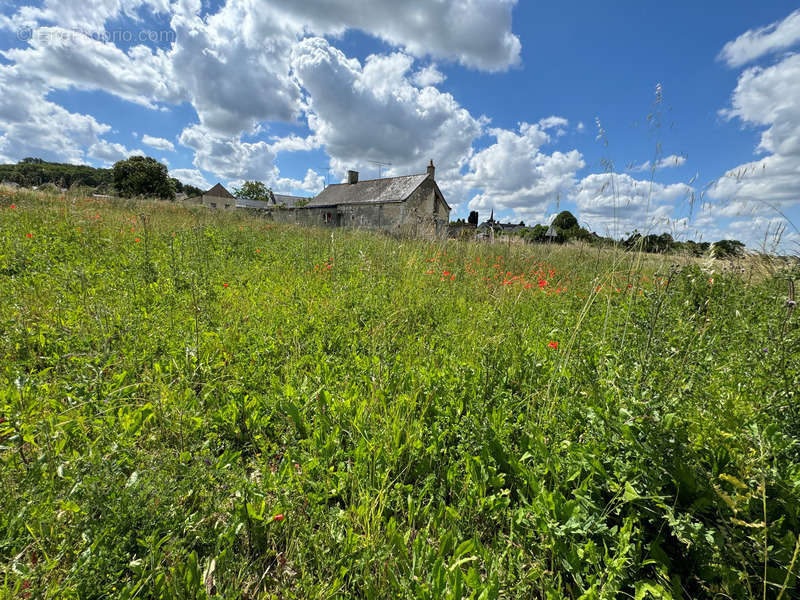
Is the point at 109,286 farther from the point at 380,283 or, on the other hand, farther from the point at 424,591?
the point at 424,591

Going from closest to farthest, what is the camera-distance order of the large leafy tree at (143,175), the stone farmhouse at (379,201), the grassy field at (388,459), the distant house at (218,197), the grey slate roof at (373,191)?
1. the grassy field at (388,459)
2. the stone farmhouse at (379,201)
3. the grey slate roof at (373,191)
4. the large leafy tree at (143,175)
5. the distant house at (218,197)

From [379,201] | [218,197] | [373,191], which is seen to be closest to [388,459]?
[379,201]

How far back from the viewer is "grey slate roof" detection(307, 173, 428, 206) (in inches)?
1153

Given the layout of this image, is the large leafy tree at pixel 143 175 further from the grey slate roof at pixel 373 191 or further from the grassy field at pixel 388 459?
the grassy field at pixel 388 459

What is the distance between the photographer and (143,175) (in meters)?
46.8

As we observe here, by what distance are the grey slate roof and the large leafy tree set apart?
28.5 meters

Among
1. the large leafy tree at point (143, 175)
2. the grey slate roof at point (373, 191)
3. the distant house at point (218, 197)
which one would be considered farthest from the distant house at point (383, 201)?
the distant house at point (218, 197)

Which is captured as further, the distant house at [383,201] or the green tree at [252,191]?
the green tree at [252,191]

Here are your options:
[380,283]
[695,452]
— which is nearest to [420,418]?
[695,452]

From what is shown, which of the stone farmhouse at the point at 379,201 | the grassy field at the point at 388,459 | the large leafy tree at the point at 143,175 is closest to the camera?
the grassy field at the point at 388,459

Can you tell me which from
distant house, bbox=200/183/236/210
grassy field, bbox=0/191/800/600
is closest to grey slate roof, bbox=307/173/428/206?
grassy field, bbox=0/191/800/600

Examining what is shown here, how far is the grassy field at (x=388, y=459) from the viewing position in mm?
1173

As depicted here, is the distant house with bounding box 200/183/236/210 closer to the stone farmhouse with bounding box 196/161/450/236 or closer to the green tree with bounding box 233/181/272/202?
the green tree with bounding box 233/181/272/202

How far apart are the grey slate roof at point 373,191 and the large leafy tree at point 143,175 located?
28510 mm
